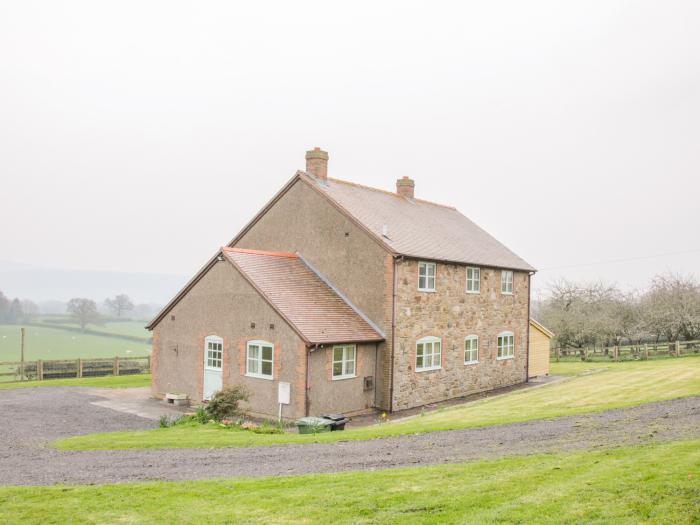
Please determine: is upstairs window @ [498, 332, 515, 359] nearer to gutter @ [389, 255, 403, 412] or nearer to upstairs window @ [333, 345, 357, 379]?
gutter @ [389, 255, 403, 412]

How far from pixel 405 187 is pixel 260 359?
14990mm

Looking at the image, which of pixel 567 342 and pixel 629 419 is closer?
pixel 629 419

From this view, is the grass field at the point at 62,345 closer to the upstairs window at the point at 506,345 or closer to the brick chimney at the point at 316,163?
the brick chimney at the point at 316,163

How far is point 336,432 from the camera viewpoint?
1812cm

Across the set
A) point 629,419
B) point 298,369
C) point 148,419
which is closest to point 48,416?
point 148,419

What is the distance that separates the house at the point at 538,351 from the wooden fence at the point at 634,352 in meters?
9.39

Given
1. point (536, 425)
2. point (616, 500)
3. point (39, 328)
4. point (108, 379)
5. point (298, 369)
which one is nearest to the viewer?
point (616, 500)

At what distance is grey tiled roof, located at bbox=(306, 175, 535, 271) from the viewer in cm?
2592

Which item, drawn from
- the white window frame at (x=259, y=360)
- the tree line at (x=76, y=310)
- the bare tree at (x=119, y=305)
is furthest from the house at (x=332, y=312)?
the bare tree at (x=119, y=305)

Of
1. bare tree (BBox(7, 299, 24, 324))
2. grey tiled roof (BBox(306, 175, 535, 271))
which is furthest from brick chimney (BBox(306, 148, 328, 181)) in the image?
bare tree (BBox(7, 299, 24, 324))

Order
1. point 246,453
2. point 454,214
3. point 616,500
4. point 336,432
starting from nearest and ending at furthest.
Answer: point 616,500
point 246,453
point 336,432
point 454,214

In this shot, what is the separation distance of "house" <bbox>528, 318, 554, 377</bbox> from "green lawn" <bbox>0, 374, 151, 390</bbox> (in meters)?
20.9

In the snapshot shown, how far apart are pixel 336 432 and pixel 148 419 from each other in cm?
749

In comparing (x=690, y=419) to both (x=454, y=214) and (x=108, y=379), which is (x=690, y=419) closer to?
(x=454, y=214)
